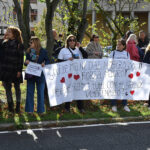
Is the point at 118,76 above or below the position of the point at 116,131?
above

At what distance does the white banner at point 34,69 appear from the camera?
734 cm

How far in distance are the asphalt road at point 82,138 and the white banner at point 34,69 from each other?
1422 millimetres

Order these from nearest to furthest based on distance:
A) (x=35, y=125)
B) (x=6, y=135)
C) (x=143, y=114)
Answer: (x=6, y=135), (x=35, y=125), (x=143, y=114)

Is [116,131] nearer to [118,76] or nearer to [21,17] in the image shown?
[118,76]

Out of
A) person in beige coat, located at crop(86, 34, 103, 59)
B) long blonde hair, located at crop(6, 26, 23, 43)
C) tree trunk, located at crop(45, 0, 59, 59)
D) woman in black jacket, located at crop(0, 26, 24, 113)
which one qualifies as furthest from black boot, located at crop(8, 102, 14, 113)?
person in beige coat, located at crop(86, 34, 103, 59)

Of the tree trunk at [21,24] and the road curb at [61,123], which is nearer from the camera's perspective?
the road curb at [61,123]

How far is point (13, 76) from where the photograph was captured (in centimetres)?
743

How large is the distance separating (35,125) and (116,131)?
175 centimetres

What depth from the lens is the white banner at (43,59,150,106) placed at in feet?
25.4

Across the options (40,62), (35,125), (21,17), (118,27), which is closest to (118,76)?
(40,62)

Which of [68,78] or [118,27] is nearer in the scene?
[68,78]

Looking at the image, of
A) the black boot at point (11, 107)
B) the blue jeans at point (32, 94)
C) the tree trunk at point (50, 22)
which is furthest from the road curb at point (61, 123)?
the tree trunk at point (50, 22)

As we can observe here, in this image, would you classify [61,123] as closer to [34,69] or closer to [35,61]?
[34,69]

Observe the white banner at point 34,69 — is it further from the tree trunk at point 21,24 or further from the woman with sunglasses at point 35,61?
the tree trunk at point 21,24
